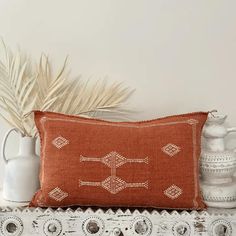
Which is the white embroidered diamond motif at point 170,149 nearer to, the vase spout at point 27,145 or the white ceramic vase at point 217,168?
the white ceramic vase at point 217,168

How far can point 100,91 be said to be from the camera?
5.85 ft

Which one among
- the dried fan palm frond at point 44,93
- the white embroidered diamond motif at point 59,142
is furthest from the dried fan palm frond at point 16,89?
the white embroidered diamond motif at point 59,142

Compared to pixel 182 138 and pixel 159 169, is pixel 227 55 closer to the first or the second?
pixel 182 138

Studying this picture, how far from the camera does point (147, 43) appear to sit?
1.81 m

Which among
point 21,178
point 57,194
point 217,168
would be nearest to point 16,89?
point 21,178

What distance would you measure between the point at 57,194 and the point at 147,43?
71 cm

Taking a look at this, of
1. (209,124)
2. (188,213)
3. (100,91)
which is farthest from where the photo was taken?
(100,91)

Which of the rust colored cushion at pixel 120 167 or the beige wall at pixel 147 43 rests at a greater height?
the beige wall at pixel 147 43

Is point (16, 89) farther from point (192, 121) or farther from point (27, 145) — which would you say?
point (192, 121)

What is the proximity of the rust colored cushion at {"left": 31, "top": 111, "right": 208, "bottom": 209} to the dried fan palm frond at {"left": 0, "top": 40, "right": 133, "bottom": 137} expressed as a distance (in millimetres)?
247

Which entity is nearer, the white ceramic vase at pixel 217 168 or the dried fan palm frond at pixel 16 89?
the white ceramic vase at pixel 217 168

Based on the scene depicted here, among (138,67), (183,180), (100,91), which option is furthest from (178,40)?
(183,180)

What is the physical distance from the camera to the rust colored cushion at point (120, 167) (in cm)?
142

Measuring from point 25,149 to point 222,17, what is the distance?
2.96 feet
